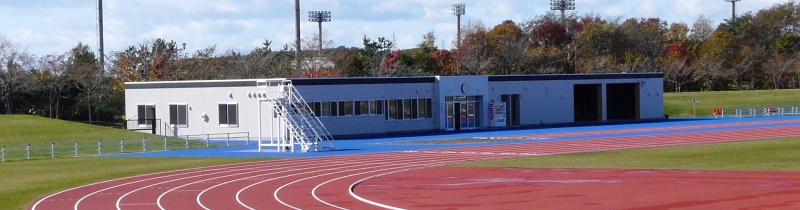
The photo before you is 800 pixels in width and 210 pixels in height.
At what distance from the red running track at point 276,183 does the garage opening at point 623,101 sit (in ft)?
92.0

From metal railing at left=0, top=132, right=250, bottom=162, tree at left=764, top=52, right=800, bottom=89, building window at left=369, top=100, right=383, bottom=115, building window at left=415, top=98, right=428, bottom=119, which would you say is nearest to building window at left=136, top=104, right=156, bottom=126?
metal railing at left=0, top=132, right=250, bottom=162

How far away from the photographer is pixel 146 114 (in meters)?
58.1

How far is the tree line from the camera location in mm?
78125

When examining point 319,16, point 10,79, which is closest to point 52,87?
point 10,79

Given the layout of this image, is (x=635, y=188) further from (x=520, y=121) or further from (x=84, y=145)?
(x=520, y=121)

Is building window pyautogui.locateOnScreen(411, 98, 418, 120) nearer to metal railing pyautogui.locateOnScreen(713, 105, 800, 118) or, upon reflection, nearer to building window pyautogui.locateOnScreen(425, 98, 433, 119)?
building window pyautogui.locateOnScreen(425, 98, 433, 119)

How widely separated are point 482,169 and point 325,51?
65229 mm

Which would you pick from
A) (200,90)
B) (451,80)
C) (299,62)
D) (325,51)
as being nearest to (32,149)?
(200,90)

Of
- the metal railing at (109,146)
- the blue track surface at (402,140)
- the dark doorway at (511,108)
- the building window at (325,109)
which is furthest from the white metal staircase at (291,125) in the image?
the dark doorway at (511,108)

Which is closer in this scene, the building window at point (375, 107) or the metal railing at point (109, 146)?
the metal railing at point (109, 146)

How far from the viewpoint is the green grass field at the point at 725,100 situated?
85.4 metres

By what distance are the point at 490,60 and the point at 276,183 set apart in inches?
2617

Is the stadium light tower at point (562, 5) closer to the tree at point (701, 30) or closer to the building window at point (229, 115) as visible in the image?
the tree at point (701, 30)

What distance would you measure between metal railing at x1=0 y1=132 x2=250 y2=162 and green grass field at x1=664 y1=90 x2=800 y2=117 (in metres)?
43.9
